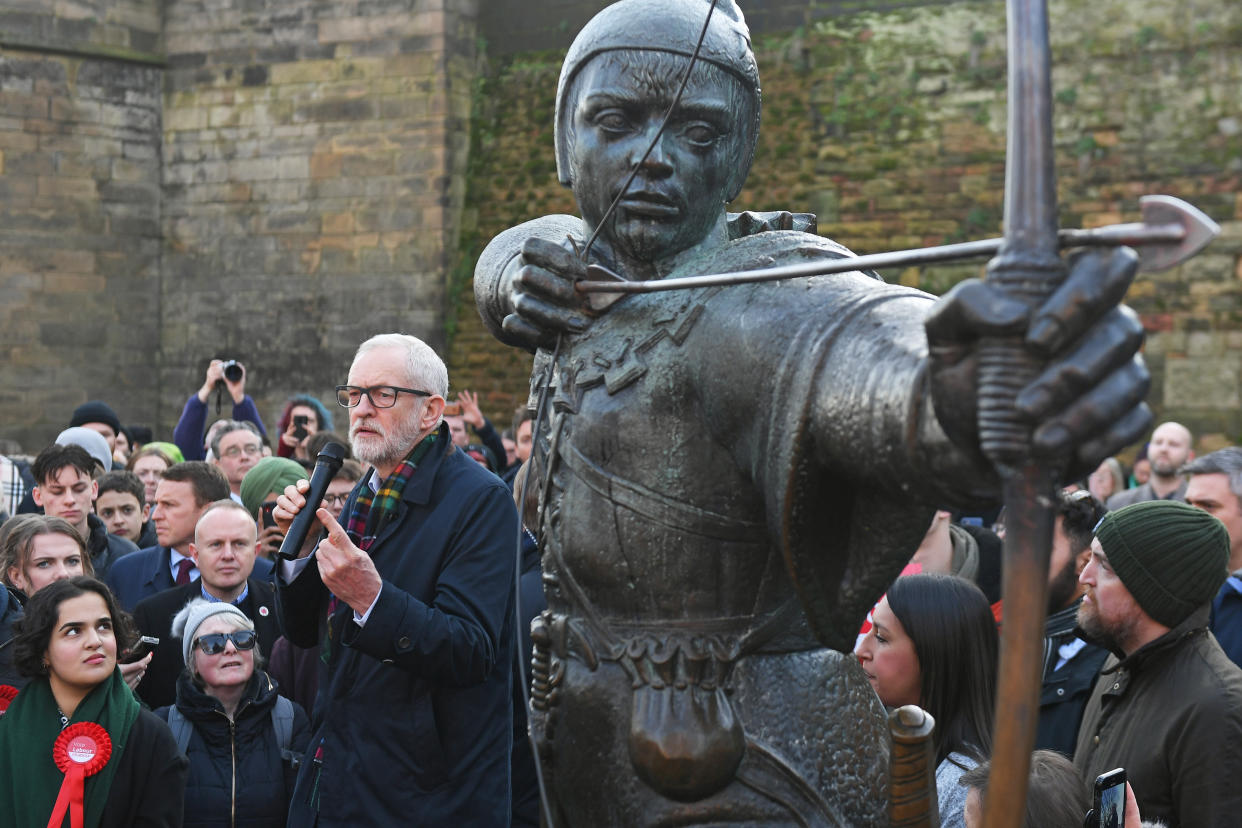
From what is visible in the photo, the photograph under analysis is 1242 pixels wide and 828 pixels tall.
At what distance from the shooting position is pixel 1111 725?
411 centimetres

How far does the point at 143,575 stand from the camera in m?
6.06

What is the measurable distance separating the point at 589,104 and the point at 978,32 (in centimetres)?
1271

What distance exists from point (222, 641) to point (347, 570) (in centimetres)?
124

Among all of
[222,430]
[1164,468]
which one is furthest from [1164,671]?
[1164,468]

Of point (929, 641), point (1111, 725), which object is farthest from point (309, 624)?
point (1111, 725)

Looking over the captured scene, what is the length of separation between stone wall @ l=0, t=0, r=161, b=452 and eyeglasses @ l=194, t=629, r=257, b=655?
14.2m

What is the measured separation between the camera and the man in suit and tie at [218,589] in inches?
212

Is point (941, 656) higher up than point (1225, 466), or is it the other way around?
point (1225, 466)

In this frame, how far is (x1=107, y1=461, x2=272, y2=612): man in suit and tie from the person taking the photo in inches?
237

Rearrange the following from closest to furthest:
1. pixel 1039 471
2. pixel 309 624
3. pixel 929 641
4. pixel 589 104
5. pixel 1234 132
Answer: pixel 1039 471
pixel 589 104
pixel 929 641
pixel 309 624
pixel 1234 132

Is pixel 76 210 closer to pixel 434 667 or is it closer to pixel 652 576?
pixel 434 667

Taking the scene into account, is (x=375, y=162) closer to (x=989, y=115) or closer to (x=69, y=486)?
(x=989, y=115)

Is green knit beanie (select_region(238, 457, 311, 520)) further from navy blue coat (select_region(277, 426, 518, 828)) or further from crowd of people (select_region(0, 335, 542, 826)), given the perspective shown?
navy blue coat (select_region(277, 426, 518, 828))

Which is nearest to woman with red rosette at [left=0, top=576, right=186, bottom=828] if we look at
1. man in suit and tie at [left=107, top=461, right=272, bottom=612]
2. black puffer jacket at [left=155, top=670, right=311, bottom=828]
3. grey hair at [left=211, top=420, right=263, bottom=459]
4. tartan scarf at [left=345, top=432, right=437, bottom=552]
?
black puffer jacket at [left=155, top=670, right=311, bottom=828]
